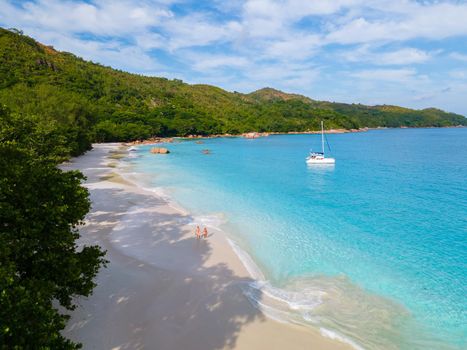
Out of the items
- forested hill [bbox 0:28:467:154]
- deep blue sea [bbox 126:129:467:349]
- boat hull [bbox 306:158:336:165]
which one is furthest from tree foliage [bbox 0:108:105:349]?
boat hull [bbox 306:158:336:165]

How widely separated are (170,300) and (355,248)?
1362 centimetres

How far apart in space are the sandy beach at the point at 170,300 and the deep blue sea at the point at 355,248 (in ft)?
4.51

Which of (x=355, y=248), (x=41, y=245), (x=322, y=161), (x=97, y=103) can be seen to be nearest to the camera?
(x=41, y=245)

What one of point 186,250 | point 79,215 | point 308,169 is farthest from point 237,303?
point 308,169

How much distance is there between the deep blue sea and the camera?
13.0m

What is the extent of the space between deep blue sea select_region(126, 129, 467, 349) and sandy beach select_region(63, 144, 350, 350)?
4.51 ft

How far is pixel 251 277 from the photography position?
16.4 meters

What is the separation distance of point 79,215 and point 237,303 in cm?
780

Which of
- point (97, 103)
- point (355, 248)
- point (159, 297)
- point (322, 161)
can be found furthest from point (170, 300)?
point (97, 103)

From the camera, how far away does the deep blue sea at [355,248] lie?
513 inches

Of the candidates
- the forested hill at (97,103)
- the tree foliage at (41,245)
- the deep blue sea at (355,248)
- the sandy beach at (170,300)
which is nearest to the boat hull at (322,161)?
the deep blue sea at (355,248)

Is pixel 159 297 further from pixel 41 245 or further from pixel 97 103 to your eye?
pixel 97 103

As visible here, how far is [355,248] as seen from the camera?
A: 20953 millimetres

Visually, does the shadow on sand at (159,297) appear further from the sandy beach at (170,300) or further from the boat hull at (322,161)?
the boat hull at (322,161)
